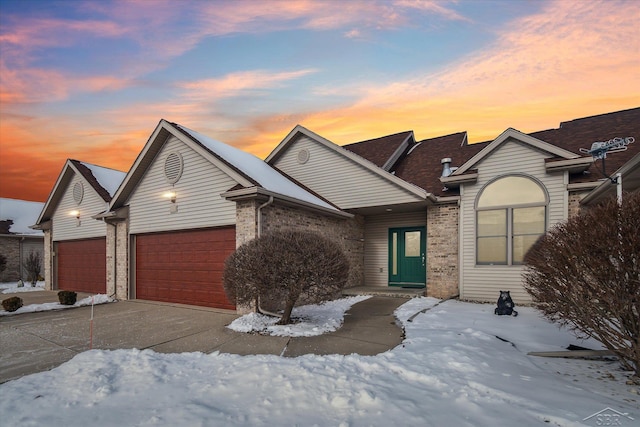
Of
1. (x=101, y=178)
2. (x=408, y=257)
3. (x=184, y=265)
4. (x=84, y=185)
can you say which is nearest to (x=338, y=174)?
(x=408, y=257)

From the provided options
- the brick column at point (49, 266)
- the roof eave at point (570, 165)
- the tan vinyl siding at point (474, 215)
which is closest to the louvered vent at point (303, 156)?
the tan vinyl siding at point (474, 215)

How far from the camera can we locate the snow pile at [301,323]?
651 cm

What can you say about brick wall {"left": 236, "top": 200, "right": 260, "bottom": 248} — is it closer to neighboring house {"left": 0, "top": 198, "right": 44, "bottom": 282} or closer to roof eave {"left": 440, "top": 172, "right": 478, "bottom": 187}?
roof eave {"left": 440, "top": 172, "right": 478, "bottom": 187}

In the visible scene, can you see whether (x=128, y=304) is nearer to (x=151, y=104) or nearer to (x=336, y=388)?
(x=151, y=104)

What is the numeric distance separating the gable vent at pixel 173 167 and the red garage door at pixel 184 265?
183cm

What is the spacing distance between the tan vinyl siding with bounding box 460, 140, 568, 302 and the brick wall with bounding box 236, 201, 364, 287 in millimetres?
3855

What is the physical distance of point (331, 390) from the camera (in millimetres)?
3771

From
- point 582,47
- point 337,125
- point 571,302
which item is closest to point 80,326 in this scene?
point 571,302

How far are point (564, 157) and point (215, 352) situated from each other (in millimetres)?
10183

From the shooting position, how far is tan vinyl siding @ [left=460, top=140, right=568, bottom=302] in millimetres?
9266

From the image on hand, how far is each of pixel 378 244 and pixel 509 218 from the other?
5080 millimetres

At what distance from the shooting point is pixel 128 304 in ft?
35.8

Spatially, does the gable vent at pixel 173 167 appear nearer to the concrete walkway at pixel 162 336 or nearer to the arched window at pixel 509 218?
the concrete walkway at pixel 162 336

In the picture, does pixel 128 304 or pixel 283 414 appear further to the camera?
pixel 128 304
